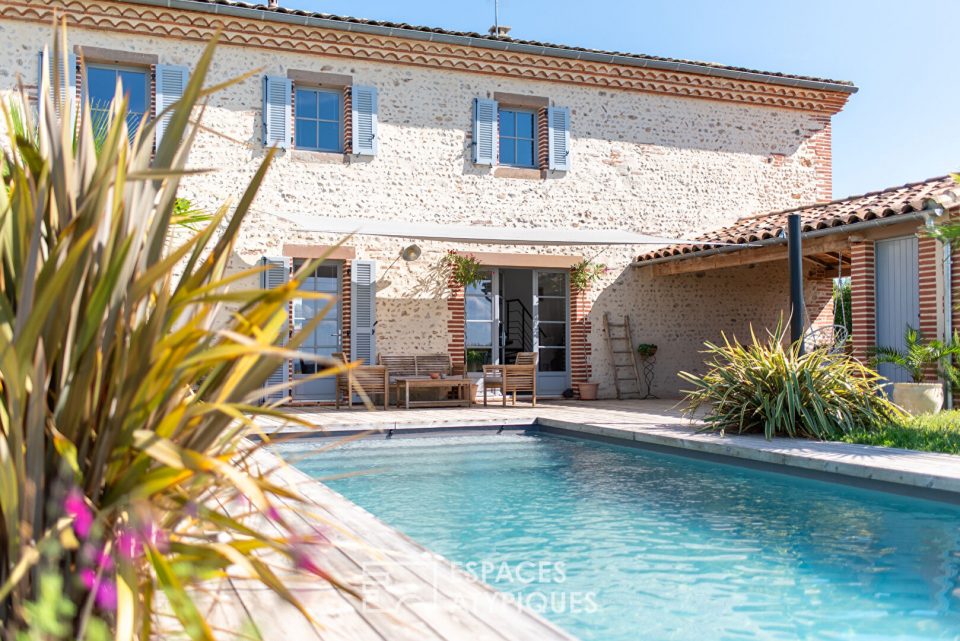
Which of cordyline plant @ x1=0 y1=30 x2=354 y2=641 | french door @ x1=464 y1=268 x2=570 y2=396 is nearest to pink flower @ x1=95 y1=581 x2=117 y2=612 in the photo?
cordyline plant @ x1=0 y1=30 x2=354 y2=641

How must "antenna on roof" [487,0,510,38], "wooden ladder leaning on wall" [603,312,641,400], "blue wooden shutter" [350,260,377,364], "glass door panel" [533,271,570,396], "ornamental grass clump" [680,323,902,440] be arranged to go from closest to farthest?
"ornamental grass clump" [680,323,902,440] → "blue wooden shutter" [350,260,377,364] → "glass door panel" [533,271,570,396] → "wooden ladder leaning on wall" [603,312,641,400] → "antenna on roof" [487,0,510,38]

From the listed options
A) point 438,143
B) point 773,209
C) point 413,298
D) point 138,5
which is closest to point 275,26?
point 138,5

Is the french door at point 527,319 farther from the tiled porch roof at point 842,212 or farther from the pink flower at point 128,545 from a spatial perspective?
the pink flower at point 128,545

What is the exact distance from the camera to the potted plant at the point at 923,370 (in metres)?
7.58

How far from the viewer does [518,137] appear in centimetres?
1223

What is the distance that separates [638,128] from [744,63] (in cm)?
212

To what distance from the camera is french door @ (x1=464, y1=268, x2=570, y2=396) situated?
12.0 metres

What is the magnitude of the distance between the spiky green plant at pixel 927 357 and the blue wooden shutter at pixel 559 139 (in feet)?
17.9

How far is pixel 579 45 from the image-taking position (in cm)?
1195

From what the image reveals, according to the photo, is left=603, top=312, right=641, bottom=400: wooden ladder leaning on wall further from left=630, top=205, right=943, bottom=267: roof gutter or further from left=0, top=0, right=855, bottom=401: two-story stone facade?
left=630, top=205, right=943, bottom=267: roof gutter

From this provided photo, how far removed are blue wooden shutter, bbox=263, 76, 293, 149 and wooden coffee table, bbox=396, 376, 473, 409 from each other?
11.3 ft

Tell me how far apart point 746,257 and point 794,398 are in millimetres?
4287

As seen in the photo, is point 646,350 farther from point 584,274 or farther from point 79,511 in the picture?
point 79,511

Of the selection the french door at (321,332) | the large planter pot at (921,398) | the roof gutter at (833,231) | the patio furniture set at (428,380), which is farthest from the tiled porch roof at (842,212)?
the french door at (321,332)
